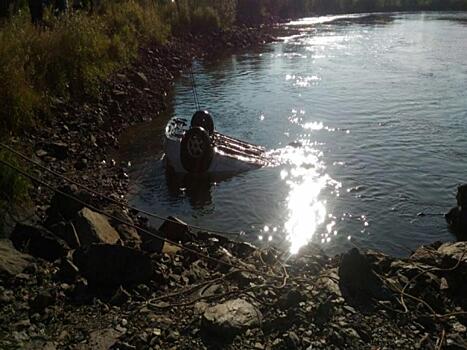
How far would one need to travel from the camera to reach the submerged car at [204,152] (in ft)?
42.6

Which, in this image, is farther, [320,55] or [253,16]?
[253,16]

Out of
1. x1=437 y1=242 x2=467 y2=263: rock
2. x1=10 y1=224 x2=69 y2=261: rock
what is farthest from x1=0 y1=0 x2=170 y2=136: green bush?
x1=437 y1=242 x2=467 y2=263: rock

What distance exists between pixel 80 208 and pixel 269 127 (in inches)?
398

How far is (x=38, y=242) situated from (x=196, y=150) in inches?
246

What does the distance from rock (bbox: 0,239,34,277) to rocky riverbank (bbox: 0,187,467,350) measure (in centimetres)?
1

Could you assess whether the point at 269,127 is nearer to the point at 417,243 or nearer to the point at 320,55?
the point at 417,243

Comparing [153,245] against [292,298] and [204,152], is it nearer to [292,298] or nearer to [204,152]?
[292,298]

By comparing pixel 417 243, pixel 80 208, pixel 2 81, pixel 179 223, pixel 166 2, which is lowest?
pixel 417 243

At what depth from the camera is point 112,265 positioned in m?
6.75

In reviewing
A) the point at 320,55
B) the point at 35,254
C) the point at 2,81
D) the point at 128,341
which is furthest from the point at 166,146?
the point at 320,55

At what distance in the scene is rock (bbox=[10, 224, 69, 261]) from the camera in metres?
7.17

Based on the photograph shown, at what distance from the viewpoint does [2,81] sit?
11711 millimetres

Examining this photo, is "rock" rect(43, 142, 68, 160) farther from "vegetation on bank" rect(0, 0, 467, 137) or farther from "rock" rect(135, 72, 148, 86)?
"rock" rect(135, 72, 148, 86)

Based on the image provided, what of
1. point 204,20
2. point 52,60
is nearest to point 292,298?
point 52,60
